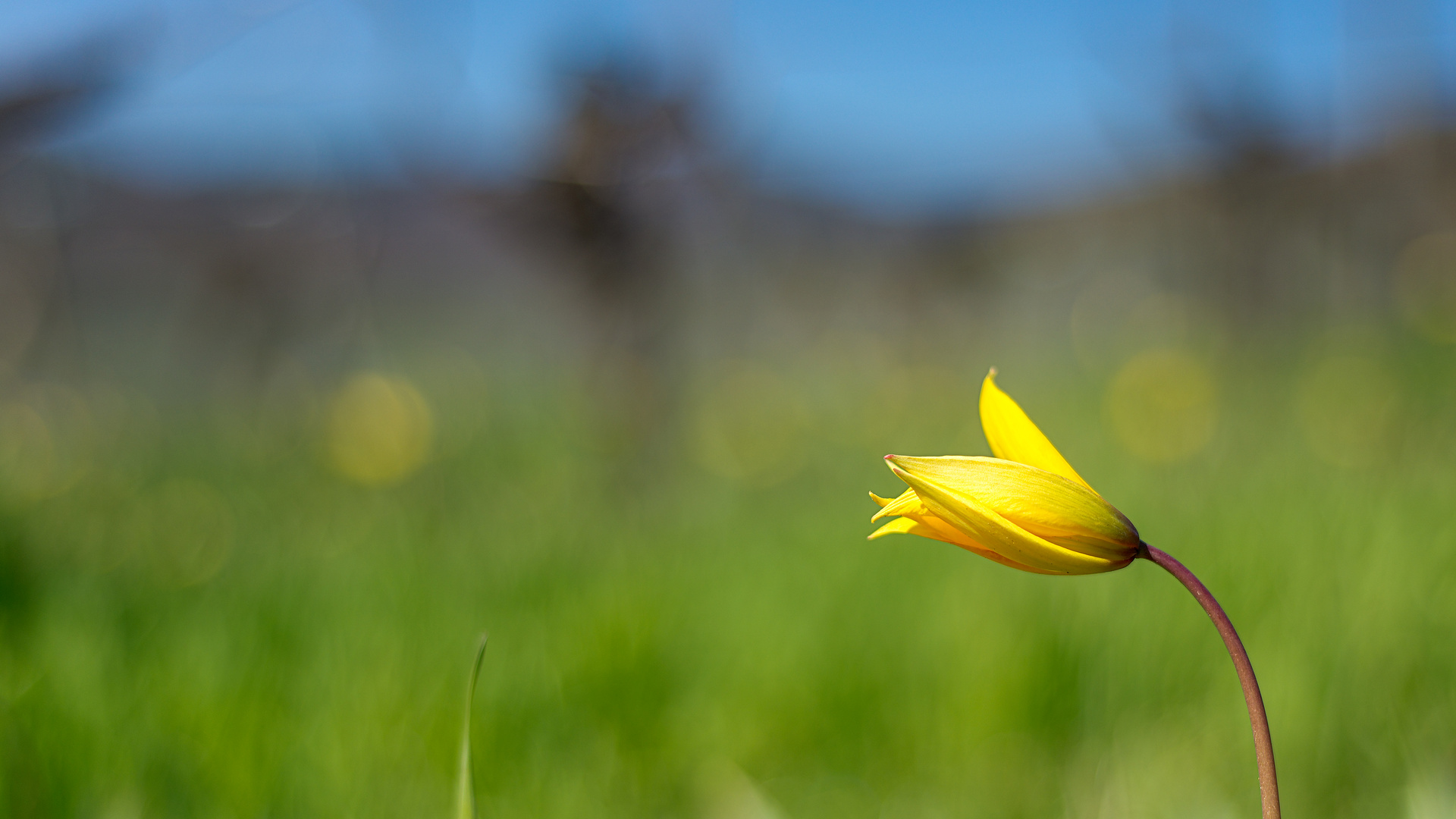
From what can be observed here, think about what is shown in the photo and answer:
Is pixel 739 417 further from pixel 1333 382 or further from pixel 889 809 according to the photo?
pixel 889 809

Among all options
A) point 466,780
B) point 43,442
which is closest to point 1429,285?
point 466,780

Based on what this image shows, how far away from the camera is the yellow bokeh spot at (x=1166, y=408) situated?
3.30 meters

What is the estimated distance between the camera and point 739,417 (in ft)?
15.2

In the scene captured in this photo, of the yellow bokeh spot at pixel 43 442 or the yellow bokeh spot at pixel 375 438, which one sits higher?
the yellow bokeh spot at pixel 375 438

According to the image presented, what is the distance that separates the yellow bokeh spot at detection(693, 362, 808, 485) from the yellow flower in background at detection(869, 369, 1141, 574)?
396 cm

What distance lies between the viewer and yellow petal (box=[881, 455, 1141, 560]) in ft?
1.63

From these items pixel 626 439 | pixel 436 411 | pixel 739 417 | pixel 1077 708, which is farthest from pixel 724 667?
pixel 436 411

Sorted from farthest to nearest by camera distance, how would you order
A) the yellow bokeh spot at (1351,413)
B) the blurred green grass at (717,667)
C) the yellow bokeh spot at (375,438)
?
the yellow bokeh spot at (375,438)
the yellow bokeh spot at (1351,413)
the blurred green grass at (717,667)

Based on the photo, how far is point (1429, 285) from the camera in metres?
4.93

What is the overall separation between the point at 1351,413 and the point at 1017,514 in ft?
11.8

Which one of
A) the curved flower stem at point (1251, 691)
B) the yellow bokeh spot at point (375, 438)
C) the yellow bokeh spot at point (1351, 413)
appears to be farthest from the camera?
the yellow bokeh spot at point (375, 438)

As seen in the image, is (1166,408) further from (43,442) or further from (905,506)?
(43,442)

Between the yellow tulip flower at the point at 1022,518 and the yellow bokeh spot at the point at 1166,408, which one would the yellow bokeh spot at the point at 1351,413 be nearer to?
the yellow bokeh spot at the point at 1166,408

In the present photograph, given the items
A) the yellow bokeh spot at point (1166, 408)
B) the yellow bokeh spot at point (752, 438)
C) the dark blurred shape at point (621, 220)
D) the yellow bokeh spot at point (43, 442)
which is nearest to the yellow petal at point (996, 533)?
the dark blurred shape at point (621, 220)
